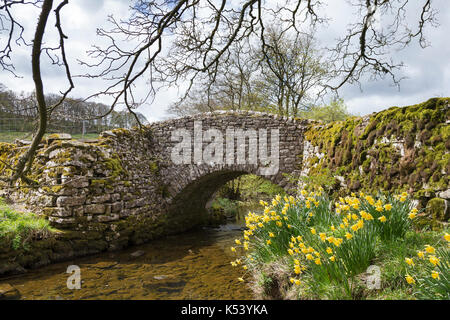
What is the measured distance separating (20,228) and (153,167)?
3.84 metres

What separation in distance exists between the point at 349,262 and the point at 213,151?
5.82 meters

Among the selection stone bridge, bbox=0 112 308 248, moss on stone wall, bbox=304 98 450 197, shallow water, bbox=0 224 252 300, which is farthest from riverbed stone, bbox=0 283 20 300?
moss on stone wall, bbox=304 98 450 197

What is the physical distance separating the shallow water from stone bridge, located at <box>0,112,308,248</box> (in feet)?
3.04

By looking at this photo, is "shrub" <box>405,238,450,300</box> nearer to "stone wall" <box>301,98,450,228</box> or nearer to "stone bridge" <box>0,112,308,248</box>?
"stone wall" <box>301,98,450,228</box>

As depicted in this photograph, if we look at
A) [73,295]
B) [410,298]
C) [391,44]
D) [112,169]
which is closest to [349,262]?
[410,298]

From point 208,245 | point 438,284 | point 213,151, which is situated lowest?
point 208,245

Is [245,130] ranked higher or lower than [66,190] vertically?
higher

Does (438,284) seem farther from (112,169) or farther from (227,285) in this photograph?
(112,169)

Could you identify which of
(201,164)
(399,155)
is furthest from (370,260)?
(201,164)

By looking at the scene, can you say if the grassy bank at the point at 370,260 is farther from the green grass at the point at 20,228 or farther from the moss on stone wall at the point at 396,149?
the green grass at the point at 20,228

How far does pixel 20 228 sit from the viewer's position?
4.91 m

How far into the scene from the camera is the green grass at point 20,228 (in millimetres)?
4680

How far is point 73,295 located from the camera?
392cm

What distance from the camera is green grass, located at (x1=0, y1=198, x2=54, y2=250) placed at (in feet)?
15.4
